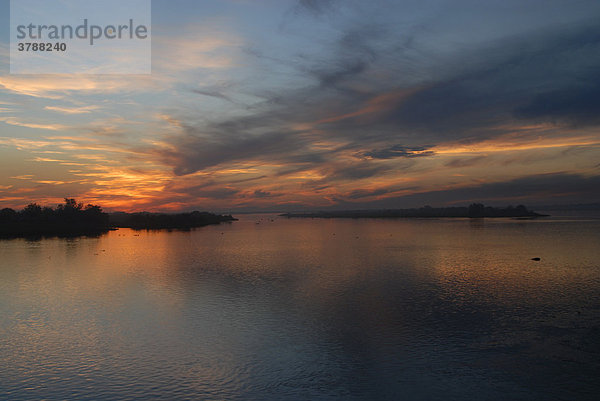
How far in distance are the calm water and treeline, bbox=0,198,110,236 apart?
257 ft

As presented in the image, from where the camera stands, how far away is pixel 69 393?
1409 centimetres

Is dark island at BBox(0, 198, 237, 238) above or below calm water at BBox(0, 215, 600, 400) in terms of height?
above

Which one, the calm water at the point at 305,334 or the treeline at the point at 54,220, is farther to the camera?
the treeline at the point at 54,220

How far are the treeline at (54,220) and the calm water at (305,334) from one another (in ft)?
257

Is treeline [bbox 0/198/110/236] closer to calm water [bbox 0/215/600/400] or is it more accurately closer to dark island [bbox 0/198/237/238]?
dark island [bbox 0/198/237/238]

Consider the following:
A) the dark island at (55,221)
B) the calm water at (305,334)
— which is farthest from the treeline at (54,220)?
the calm water at (305,334)

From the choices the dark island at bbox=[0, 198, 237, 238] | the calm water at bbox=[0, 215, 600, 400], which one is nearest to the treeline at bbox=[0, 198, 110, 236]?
the dark island at bbox=[0, 198, 237, 238]

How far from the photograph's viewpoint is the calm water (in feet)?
48.1

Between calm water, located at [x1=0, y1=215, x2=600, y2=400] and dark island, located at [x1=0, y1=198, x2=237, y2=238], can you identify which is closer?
calm water, located at [x1=0, y1=215, x2=600, y2=400]

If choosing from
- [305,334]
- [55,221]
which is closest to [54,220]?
[55,221]

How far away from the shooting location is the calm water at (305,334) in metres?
14.7

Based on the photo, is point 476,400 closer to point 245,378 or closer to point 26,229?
point 245,378

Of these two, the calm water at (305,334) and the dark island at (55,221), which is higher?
the dark island at (55,221)

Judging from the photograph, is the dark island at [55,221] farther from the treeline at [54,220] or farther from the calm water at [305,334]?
the calm water at [305,334]
